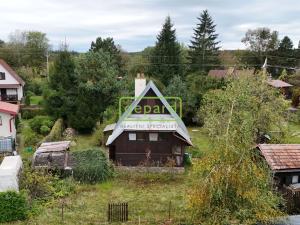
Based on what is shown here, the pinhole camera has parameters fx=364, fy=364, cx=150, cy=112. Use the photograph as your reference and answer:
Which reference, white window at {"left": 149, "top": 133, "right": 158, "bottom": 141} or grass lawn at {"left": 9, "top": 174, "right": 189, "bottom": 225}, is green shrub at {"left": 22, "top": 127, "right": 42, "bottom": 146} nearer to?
grass lawn at {"left": 9, "top": 174, "right": 189, "bottom": 225}

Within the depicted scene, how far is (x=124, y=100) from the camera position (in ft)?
126

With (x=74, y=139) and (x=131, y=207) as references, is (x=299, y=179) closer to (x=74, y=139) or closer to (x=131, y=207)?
(x=131, y=207)

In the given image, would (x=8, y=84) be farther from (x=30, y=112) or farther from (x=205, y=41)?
(x=205, y=41)

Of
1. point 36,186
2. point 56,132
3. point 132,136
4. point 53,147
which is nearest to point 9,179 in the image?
point 36,186

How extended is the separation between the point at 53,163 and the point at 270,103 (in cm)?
1610

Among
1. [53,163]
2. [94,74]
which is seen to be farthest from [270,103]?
[94,74]

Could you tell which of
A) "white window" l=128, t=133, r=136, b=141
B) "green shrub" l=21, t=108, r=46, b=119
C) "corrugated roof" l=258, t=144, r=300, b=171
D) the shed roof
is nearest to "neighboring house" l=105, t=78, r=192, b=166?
"white window" l=128, t=133, r=136, b=141

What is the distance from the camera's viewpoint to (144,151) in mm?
26797

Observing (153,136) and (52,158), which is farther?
(153,136)

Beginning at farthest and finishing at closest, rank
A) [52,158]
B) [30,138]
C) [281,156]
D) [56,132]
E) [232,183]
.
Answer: [30,138] → [56,132] → [52,158] → [281,156] → [232,183]

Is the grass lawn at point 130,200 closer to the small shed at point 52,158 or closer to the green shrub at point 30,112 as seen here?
the small shed at point 52,158

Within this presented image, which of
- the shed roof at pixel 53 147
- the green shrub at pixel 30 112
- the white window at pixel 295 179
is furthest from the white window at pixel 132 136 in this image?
the green shrub at pixel 30 112

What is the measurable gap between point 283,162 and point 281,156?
Answer: 467 mm

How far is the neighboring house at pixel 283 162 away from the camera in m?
19.3
